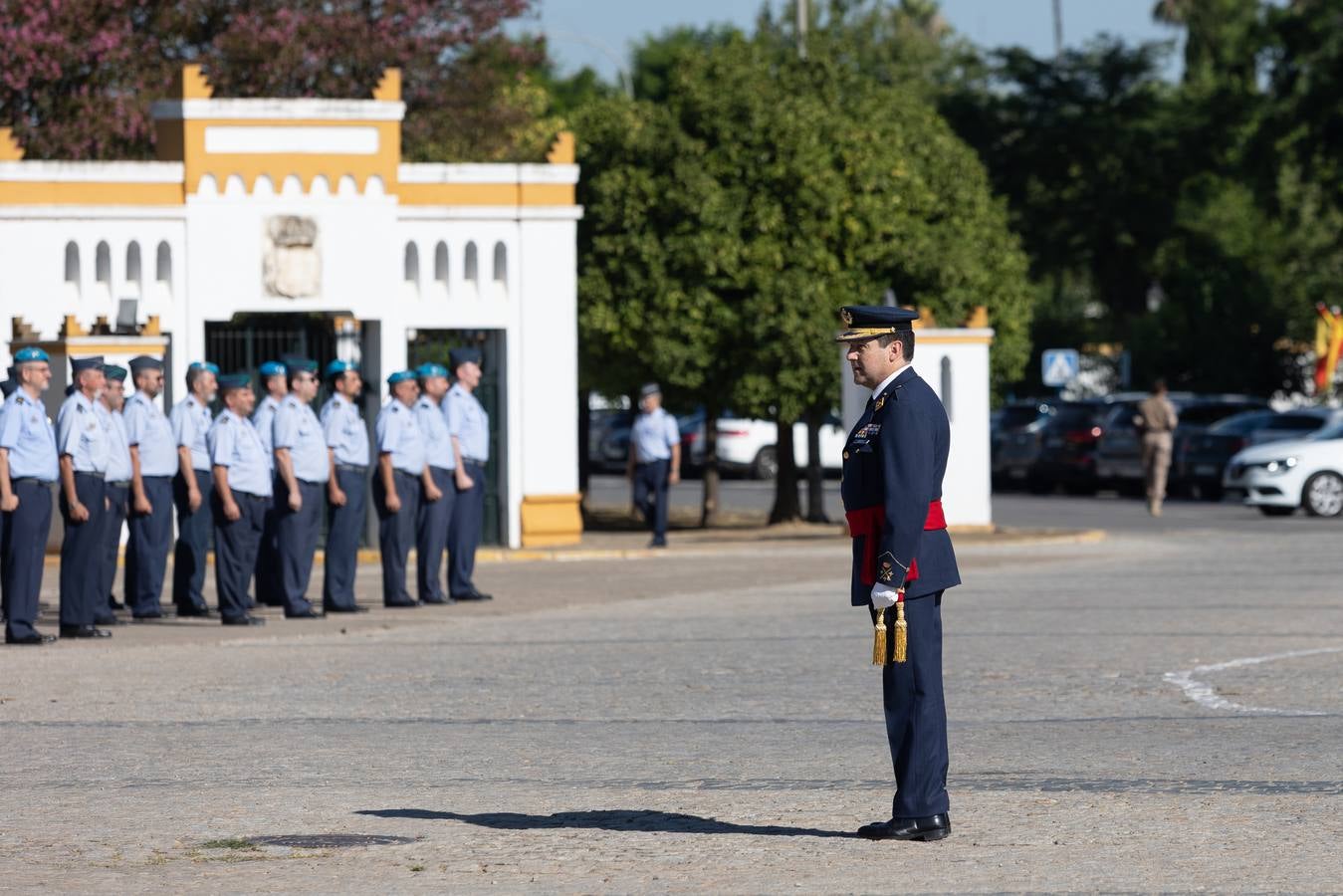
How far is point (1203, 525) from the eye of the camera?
100 ft

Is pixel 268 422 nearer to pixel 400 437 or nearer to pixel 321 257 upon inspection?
pixel 400 437

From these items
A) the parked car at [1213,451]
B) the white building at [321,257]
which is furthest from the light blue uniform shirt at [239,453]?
the parked car at [1213,451]

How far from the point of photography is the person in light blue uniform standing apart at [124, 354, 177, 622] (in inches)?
697

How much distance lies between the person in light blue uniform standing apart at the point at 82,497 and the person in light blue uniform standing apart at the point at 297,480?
1645mm

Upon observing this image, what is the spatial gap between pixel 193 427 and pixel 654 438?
8702 millimetres

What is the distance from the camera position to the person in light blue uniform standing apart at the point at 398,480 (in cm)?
1878

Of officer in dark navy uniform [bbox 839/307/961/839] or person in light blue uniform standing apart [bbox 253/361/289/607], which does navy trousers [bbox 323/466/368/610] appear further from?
officer in dark navy uniform [bbox 839/307/961/839]

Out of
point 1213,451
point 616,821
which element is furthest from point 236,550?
point 1213,451

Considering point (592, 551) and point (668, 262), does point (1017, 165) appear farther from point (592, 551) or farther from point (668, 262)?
point (592, 551)

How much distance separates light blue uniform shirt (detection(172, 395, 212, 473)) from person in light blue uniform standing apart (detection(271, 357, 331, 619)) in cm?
69

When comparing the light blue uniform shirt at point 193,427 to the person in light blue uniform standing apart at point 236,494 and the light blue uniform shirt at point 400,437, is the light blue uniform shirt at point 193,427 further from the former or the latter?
the light blue uniform shirt at point 400,437

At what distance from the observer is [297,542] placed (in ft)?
59.3

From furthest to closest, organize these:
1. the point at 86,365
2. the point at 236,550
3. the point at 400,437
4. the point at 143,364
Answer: the point at 400,437 → the point at 143,364 → the point at 236,550 → the point at 86,365

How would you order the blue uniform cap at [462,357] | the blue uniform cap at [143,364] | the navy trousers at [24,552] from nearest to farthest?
the navy trousers at [24,552] < the blue uniform cap at [143,364] < the blue uniform cap at [462,357]
